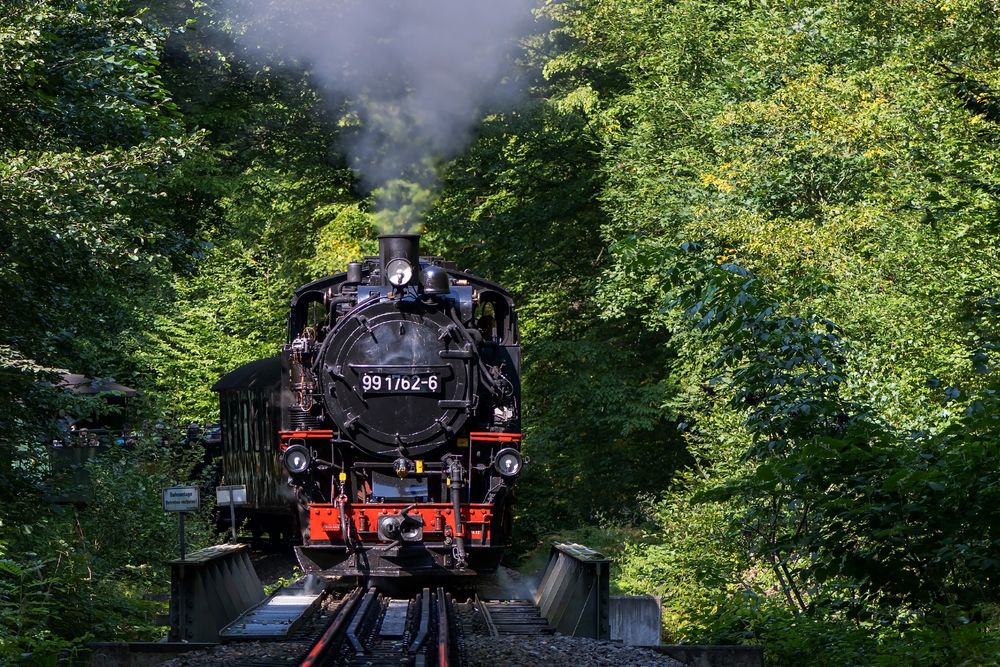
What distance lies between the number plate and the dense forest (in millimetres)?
2518

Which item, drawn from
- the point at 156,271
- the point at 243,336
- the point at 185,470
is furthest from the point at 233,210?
the point at 156,271

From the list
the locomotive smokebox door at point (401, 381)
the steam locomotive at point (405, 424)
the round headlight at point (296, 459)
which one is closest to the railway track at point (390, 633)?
the steam locomotive at point (405, 424)

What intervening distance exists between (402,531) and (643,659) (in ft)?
12.7

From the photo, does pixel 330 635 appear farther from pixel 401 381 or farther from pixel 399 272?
pixel 399 272

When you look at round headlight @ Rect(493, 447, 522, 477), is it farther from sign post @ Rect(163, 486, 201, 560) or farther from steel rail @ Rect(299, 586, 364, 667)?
sign post @ Rect(163, 486, 201, 560)

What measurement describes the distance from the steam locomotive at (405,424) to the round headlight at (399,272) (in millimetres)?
10

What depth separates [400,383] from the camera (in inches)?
550

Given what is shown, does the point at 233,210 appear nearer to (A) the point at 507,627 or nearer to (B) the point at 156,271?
(B) the point at 156,271

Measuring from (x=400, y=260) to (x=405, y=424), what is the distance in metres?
1.69

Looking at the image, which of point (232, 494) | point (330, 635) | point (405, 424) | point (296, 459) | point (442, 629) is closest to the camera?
point (330, 635)

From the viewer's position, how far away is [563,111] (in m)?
27.3

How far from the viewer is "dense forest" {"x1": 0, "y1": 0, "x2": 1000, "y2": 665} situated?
8891 mm

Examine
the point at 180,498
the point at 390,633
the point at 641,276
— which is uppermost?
the point at 641,276

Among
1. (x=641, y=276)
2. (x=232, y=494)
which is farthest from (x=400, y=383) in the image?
(x=641, y=276)
